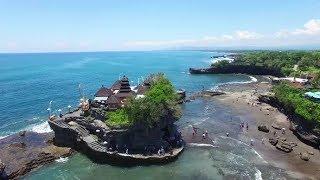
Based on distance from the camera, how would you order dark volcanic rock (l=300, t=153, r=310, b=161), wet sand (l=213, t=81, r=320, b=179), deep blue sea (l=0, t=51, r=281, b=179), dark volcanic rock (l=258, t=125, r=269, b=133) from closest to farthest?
deep blue sea (l=0, t=51, r=281, b=179) < wet sand (l=213, t=81, r=320, b=179) < dark volcanic rock (l=300, t=153, r=310, b=161) < dark volcanic rock (l=258, t=125, r=269, b=133)

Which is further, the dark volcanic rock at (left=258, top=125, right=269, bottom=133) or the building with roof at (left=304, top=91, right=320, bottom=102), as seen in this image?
the building with roof at (left=304, top=91, right=320, bottom=102)

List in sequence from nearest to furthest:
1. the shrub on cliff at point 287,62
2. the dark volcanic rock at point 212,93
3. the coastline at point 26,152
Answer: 1. the coastline at point 26,152
2. the dark volcanic rock at point 212,93
3. the shrub on cliff at point 287,62

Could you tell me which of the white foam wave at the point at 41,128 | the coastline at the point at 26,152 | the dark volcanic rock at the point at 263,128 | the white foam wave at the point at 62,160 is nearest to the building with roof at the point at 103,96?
the coastline at the point at 26,152

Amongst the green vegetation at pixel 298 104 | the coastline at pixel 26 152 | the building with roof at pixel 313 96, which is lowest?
the coastline at pixel 26 152

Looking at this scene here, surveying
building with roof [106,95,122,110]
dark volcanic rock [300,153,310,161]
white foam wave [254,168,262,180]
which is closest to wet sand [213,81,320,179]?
dark volcanic rock [300,153,310,161]

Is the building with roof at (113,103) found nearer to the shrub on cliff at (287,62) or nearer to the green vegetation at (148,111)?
the green vegetation at (148,111)

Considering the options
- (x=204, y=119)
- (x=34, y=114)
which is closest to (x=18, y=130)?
(x=34, y=114)

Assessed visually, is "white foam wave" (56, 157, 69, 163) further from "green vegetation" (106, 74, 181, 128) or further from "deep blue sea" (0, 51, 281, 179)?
"green vegetation" (106, 74, 181, 128)

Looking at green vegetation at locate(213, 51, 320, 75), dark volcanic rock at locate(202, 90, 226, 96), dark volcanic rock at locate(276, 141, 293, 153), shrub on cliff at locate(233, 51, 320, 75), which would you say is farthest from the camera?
shrub on cliff at locate(233, 51, 320, 75)
